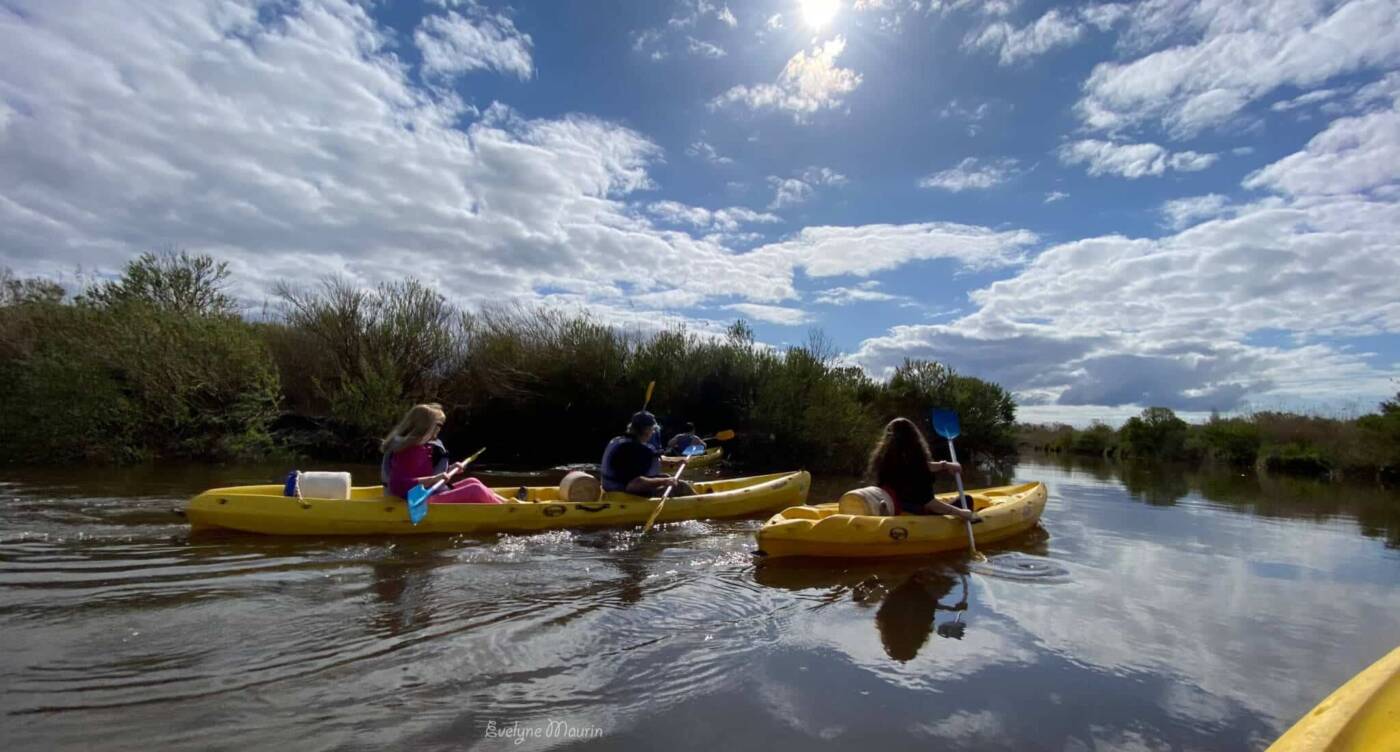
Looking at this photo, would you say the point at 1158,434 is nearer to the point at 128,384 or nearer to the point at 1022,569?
the point at 1022,569

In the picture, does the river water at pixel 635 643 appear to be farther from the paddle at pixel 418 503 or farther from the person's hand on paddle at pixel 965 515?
the person's hand on paddle at pixel 965 515

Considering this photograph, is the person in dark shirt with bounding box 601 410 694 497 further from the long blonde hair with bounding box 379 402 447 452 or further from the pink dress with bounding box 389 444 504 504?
the long blonde hair with bounding box 379 402 447 452

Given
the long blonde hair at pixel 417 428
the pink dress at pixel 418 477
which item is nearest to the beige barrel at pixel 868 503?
the pink dress at pixel 418 477

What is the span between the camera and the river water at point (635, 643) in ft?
9.23

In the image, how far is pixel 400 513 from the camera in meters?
6.38

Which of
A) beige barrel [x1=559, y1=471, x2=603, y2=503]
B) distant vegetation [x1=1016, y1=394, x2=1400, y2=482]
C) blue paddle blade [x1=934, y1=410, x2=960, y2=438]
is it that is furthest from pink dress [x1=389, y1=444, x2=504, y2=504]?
distant vegetation [x1=1016, y1=394, x2=1400, y2=482]

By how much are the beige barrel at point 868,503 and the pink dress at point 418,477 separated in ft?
10.6

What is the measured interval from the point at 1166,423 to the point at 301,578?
3148 centimetres

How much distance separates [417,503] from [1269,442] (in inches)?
1070

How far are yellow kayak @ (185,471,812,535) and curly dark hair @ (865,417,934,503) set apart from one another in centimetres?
218

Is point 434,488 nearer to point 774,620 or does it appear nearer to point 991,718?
point 774,620

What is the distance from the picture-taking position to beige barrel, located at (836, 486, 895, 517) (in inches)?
247

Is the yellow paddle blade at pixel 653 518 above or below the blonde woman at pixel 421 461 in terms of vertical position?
below

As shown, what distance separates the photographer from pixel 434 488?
6469 mm
